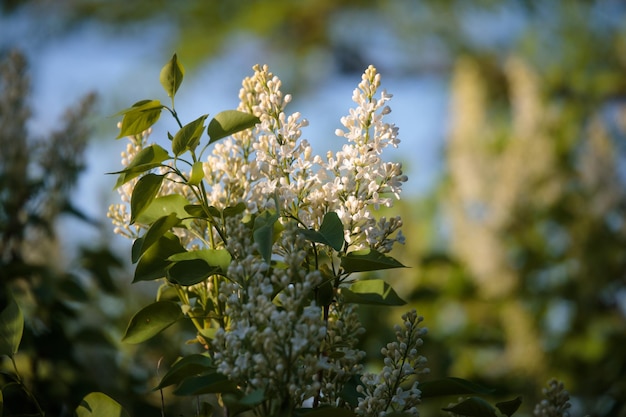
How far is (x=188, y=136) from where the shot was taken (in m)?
0.67

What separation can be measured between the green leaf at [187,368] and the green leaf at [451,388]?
0.20 meters

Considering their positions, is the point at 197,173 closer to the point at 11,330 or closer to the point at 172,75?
the point at 172,75

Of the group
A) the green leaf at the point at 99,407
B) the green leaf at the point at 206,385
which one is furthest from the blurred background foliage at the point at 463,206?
the green leaf at the point at 206,385

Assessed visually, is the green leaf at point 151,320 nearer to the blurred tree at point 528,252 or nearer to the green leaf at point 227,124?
the green leaf at point 227,124

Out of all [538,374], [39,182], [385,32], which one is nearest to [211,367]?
[39,182]

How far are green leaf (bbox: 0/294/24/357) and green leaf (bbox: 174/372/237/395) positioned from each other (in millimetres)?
207

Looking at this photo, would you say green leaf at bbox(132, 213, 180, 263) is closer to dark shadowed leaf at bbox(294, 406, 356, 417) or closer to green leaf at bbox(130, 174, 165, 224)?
green leaf at bbox(130, 174, 165, 224)

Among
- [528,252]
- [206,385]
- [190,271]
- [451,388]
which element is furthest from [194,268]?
[528,252]

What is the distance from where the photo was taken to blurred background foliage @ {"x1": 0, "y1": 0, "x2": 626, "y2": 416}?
56.8 inches

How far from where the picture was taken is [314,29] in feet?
15.2

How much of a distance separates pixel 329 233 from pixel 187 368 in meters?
0.17

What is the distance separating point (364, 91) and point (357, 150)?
6 centimetres

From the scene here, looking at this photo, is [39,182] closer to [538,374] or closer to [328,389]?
[328,389]

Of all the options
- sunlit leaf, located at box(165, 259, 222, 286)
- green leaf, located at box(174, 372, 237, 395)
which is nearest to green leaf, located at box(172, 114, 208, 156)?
sunlit leaf, located at box(165, 259, 222, 286)
